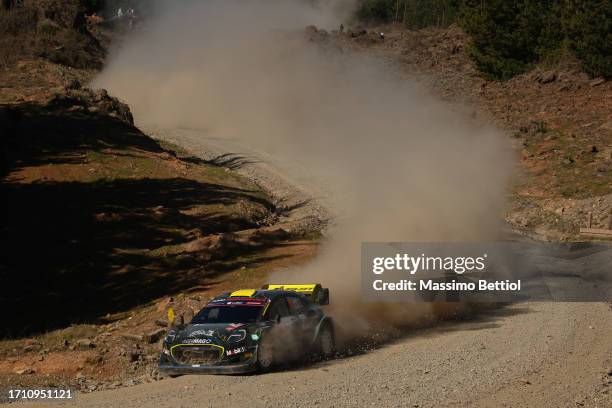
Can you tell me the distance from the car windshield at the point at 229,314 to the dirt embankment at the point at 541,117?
23.7m

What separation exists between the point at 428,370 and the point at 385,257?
29.6 ft

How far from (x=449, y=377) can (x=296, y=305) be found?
137 inches

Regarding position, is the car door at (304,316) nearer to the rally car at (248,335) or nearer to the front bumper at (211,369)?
the rally car at (248,335)

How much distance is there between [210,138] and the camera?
61.5m

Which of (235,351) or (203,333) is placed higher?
(203,333)

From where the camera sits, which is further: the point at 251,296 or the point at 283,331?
the point at 251,296

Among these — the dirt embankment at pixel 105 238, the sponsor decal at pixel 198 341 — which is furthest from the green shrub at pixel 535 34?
the sponsor decal at pixel 198 341

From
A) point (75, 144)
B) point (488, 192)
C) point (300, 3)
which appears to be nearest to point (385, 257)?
point (488, 192)

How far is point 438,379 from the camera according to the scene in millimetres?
14219

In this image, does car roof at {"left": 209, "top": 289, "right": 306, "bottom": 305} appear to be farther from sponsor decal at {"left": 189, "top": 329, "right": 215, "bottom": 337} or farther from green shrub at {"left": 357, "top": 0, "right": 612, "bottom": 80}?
green shrub at {"left": 357, "top": 0, "right": 612, "bottom": 80}

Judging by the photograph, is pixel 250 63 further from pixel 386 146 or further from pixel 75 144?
pixel 75 144

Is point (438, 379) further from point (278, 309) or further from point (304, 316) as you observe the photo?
point (278, 309)

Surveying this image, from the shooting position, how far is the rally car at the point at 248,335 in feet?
47.4

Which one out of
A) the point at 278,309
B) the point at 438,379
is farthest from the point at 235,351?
the point at 438,379
